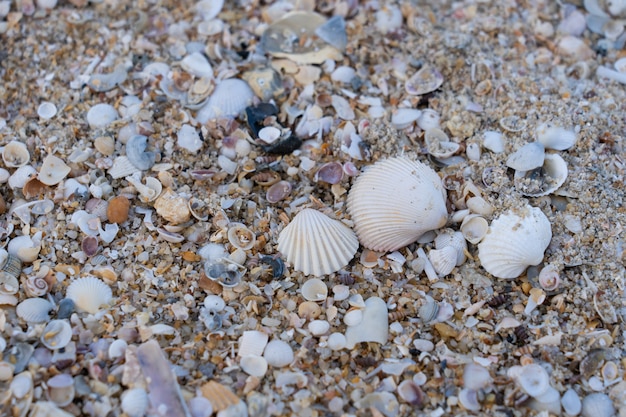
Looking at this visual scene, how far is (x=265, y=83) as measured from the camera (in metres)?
2.88

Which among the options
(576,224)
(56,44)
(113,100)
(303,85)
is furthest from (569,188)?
(56,44)

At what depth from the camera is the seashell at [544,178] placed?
2.50 metres

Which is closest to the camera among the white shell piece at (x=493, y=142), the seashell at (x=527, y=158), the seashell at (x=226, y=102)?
the seashell at (x=527, y=158)

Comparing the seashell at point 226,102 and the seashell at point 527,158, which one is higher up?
the seashell at point 226,102

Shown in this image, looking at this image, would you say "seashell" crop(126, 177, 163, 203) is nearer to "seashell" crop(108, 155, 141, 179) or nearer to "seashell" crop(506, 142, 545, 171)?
"seashell" crop(108, 155, 141, 179)

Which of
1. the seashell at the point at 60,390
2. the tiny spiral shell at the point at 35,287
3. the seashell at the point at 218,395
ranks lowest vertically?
→ the seashell at the point at 218,395

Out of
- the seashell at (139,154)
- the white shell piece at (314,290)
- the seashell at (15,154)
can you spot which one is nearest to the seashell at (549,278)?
the white shell piece at (314,290)

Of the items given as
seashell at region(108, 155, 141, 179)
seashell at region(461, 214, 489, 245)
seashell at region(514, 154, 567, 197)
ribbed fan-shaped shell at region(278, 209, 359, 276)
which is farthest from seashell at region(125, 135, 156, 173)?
seashell at region(514, 154, 567, 197)

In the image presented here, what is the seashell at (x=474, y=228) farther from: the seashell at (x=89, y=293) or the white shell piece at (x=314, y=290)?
the seashell at (x=89, y=293)

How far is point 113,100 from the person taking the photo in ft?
9.38

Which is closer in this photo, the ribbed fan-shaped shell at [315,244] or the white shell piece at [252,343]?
the white shell piece at [252,343]

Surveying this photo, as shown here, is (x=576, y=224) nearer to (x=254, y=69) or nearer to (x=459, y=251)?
(x=459, y=251)

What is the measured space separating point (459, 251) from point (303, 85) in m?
1.10

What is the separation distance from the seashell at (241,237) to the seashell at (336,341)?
482 millimetres
